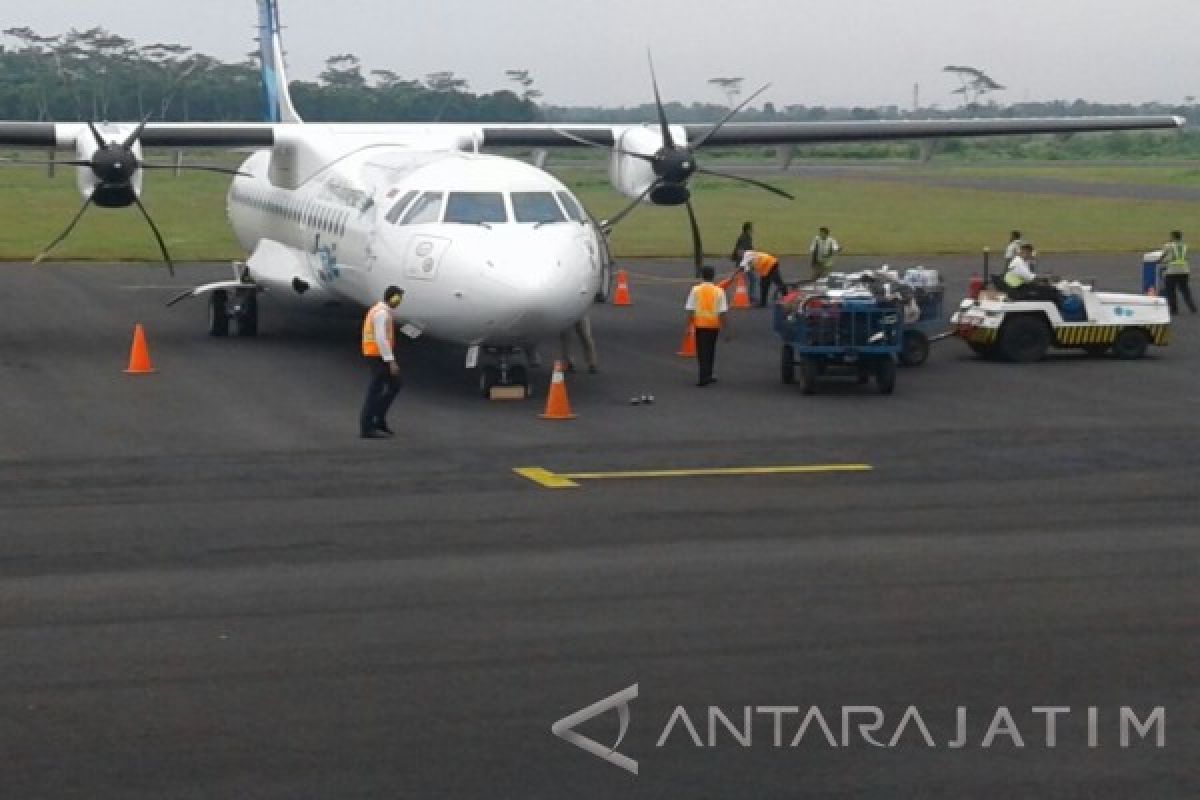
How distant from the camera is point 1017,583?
1266 cm

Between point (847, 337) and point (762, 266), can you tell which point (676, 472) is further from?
point (762, 266)

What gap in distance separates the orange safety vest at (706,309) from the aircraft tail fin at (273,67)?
1421cm

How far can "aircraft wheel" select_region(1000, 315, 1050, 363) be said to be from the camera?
25750 mm

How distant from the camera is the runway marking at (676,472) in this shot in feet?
55.6

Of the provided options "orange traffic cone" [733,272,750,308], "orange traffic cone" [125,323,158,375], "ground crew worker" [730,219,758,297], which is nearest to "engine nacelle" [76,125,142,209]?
"orange traffic cone" [125,323,158,375]

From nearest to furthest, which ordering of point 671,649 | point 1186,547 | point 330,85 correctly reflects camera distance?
point 671,649, point 1186,547, point 330,85

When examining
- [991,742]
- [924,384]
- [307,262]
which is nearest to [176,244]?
[307,262]

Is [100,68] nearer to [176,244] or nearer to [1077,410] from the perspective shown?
[176,244]

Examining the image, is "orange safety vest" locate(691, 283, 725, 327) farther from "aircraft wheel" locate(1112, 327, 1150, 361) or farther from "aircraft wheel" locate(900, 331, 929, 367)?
"aircraft wheel" locate(1112, 327, 1150, 361)

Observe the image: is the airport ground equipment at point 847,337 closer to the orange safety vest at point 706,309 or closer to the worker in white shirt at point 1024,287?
the orange safety vest at point 706,309

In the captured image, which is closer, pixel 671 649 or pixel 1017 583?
pixel 671 649

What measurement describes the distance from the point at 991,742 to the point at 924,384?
14.8 metres

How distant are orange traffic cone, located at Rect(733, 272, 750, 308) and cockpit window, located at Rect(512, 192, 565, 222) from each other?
1170cm

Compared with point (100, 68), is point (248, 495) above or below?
below
